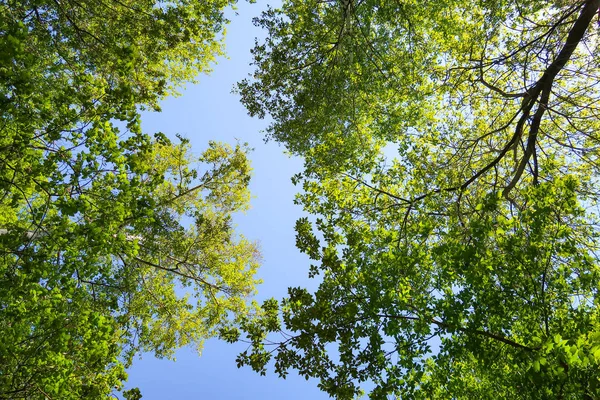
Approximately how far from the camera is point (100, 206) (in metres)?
6.08

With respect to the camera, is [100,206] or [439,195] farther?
[439,195]

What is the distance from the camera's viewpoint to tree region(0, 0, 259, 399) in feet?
17.3

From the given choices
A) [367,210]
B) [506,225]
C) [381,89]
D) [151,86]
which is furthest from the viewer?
[151,86]

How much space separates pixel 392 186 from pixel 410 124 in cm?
261

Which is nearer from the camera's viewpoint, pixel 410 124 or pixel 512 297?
pixel 512 297

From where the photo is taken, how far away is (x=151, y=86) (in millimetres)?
13617

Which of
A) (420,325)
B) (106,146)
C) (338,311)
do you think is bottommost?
(420,325)

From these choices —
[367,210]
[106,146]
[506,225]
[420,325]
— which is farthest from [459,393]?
[106,146]

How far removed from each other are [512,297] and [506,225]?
3.86ft

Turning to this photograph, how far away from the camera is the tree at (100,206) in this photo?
5277mm

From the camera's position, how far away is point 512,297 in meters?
5.55

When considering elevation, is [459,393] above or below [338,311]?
below

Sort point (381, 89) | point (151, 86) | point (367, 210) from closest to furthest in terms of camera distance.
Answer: point (367, 210) < point (381, 89) < point (151, 86)

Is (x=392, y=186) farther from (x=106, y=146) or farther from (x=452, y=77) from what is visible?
(x=106, y=146)
